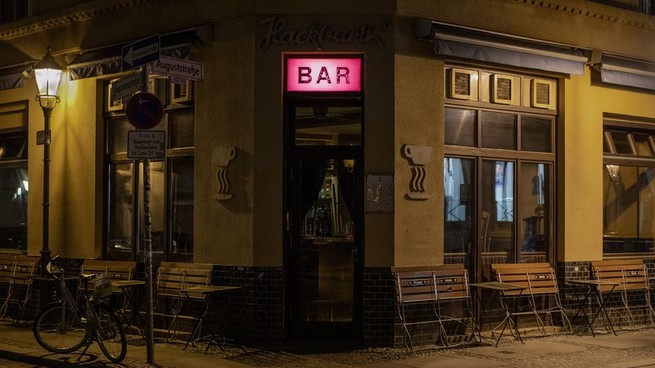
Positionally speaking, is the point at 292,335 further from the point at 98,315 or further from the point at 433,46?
the point at 433,46

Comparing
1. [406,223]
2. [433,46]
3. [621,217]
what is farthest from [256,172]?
[621,217]

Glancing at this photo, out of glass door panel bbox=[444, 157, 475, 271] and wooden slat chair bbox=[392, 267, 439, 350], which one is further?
glass door panel bbox=[444, 157, 475, 271]

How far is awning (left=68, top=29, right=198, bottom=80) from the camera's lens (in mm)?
11891

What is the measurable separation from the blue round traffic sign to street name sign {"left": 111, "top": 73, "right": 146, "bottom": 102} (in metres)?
0.16

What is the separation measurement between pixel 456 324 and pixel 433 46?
376 cm

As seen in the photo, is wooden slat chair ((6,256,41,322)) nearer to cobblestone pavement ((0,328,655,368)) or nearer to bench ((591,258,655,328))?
cobblestone pavement ((0,328,655,368))

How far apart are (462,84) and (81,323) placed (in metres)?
6.06

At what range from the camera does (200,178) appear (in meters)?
11.8

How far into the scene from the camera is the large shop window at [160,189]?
40.6 feet

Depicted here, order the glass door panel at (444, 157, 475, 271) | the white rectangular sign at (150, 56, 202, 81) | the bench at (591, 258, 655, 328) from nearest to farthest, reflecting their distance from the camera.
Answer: the white rectangular sign at (150, 56, 202, 81), the glass door panel at (444, 157, 475, 271), the bench at (591, 258, 655, 328)

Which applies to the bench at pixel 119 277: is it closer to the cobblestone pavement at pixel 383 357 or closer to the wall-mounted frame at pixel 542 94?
the cobblestone pavement at pixel 383 357

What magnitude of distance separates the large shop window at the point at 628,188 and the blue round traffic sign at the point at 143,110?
290 inches

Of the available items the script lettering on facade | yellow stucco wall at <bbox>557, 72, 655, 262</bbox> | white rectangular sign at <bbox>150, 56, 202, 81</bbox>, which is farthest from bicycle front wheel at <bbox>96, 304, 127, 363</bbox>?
yellow stucco wall at <bbox>557, 72, 655, 262</bbox>

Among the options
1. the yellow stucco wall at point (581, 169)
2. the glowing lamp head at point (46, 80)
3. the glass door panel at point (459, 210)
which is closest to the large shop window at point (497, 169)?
the glass door panel at point (459, 210)
